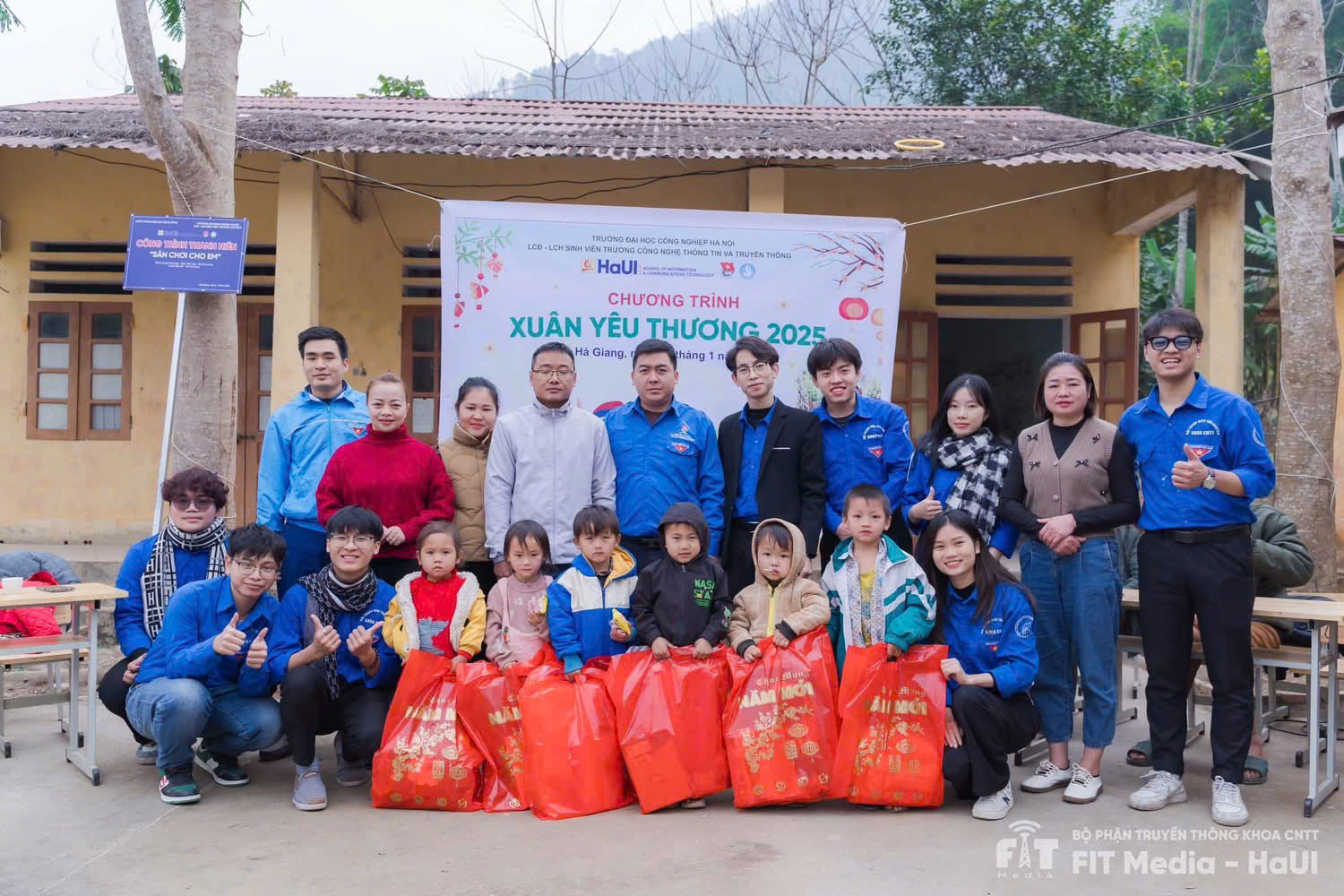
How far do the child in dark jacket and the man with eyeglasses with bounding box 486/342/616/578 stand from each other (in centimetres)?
49

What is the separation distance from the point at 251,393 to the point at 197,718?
5.35 meters

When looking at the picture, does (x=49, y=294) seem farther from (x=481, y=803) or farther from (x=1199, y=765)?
(x=1199, y=765)

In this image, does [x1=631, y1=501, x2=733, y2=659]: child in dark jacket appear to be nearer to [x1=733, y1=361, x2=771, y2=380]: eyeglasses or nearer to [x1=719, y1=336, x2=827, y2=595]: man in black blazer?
[x1=719, y1=336, x2=827, y2=595]: man in black blazer

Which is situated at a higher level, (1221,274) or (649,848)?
(1221,274)

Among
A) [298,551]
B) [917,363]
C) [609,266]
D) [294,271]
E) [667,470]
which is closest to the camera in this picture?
[667,470]

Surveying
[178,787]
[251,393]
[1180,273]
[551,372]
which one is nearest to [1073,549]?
[551,372]

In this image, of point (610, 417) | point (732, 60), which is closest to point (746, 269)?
point (610, 417)

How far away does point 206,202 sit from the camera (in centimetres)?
516

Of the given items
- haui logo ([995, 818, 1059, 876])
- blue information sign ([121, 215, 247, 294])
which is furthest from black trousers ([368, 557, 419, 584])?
haui logo ([995, 818, 1059, 876])

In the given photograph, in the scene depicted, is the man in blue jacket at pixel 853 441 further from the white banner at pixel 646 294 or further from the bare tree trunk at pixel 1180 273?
the bare tree trunk at pixel 1180 273

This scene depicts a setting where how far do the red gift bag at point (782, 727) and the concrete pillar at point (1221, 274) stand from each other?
15.7 feet

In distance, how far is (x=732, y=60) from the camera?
2055 cm

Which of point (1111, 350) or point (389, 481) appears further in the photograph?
point (1111, 350)

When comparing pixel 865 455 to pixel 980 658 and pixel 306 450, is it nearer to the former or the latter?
pixel 980 658
